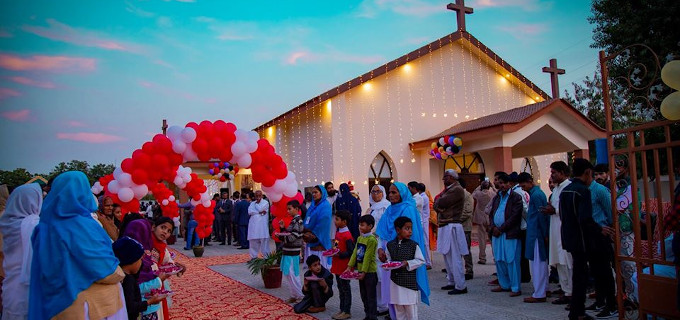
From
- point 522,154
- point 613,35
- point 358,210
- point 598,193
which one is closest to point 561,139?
point 522,154

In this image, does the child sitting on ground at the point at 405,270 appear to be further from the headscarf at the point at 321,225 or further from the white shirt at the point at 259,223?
the white shirt at the point at 259,223

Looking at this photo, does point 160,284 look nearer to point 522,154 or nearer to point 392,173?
point 392,173

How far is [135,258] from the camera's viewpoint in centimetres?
386

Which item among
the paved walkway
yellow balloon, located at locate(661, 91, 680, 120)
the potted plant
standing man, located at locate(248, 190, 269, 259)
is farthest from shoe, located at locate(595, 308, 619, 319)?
standing man, located at locate(248, 190, 269, 259)

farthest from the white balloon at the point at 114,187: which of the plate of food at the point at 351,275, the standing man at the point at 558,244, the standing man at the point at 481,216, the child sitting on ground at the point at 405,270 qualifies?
the standing man at the point at 481,216

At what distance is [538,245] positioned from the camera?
6.58 meters

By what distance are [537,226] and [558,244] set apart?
1.23 ft

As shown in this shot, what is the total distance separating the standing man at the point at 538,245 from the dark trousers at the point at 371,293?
7.46ft

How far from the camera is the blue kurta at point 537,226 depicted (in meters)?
6.54

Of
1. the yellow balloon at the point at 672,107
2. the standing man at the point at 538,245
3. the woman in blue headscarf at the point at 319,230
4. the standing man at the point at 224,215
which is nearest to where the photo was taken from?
the yellow balloon at the point at 672,107

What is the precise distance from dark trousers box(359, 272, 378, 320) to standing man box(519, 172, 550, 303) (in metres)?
2.27

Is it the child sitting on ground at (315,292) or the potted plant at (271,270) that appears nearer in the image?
the child sitting on ground at (315,292)

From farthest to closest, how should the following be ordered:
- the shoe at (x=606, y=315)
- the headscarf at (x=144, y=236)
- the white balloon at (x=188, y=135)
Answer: the white balloon at (x=188, y=135), the shoe at (x=606, y=315), the headscarf at (x=144, y=236)

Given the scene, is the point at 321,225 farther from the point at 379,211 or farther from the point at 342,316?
the point at 342,316
